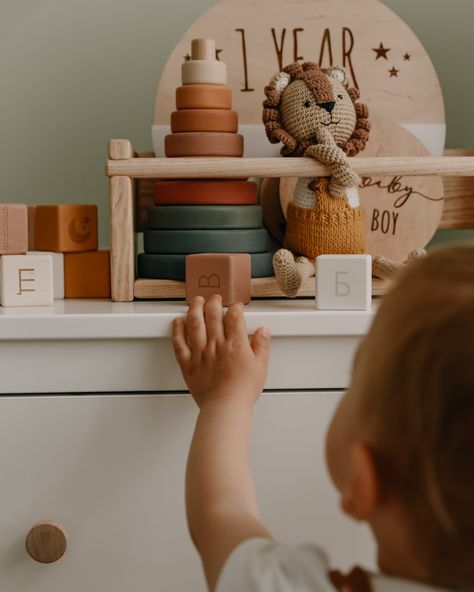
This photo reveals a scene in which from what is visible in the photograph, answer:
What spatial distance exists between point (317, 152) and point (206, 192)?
14 centimetres

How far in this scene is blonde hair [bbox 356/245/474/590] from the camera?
0.46m

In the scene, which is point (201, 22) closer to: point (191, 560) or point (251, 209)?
point (251, 209)

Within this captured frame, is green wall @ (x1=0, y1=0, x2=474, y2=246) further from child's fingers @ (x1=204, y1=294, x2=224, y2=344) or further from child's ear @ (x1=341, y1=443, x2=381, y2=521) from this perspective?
child's ear @ (x1=341, y1=443, x2=381, y2=521)

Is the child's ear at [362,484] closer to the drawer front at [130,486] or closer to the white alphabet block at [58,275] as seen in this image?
the drawer front at [130,486]

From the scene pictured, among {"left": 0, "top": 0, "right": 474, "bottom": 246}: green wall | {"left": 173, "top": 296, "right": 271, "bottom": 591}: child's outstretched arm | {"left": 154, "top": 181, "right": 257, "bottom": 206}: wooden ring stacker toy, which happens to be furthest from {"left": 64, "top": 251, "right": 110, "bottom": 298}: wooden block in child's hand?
{"left": 0, "top": 0, "right": 474, "bottom": 246}: green wall

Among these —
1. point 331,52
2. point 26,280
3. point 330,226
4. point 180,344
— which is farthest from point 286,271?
point 331,52

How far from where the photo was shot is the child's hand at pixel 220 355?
0.83 metres

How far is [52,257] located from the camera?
3.43 feet

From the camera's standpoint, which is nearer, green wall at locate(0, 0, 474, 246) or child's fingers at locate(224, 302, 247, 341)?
child's fingers at locate(224, 302, 247, 341)

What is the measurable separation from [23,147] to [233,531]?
89 centimetres

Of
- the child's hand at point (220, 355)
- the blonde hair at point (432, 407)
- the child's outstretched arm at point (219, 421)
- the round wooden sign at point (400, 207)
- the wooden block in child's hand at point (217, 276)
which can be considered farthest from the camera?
the round wooden sign at point (400, 207)

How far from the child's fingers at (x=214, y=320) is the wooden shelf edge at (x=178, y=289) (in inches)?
5.6

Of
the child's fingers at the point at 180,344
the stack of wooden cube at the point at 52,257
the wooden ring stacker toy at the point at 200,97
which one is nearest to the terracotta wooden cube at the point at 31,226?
the stack of wooden cube at the point at 52,257

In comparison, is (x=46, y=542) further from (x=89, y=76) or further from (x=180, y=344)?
(x=89, y=76)
